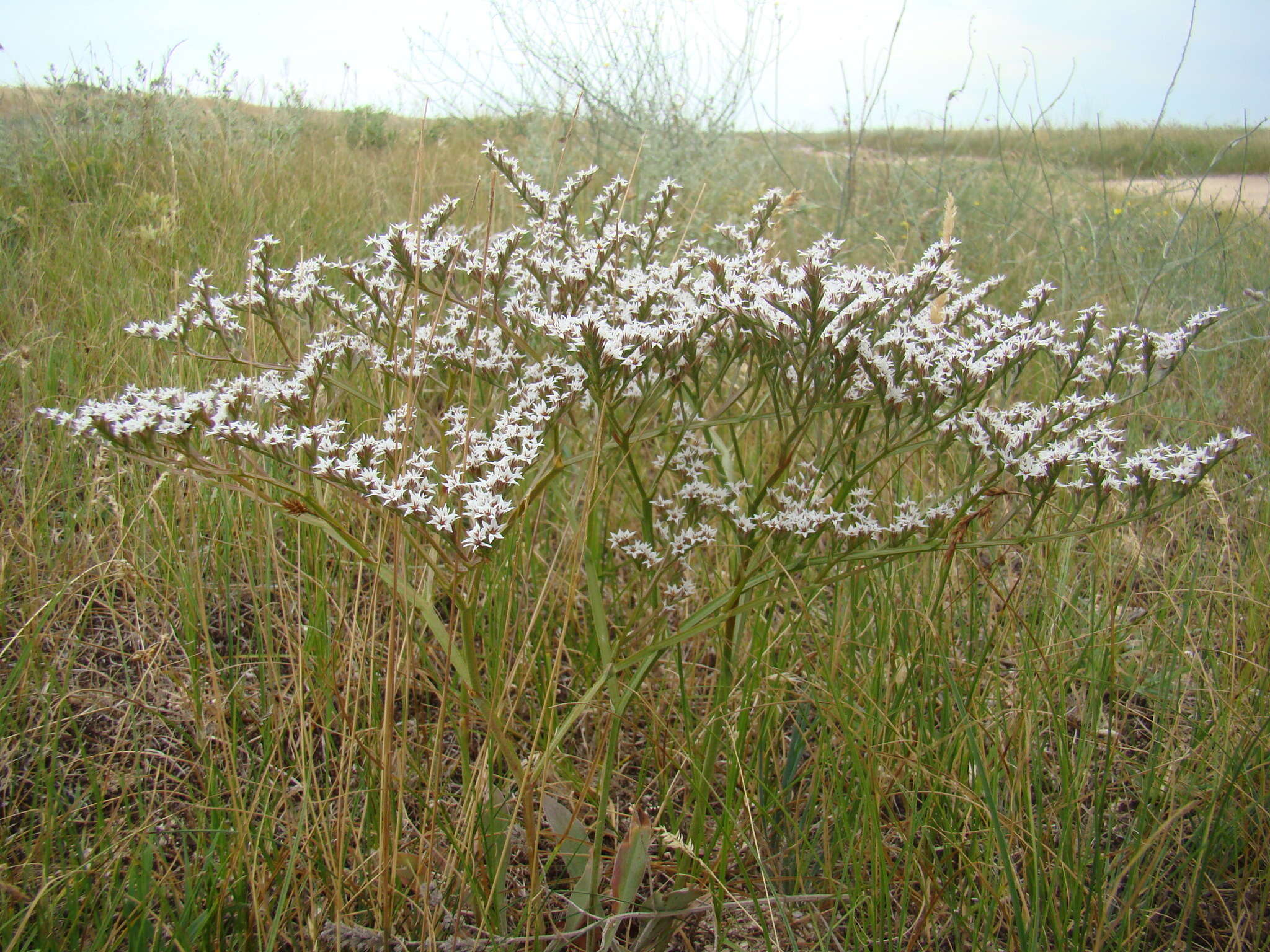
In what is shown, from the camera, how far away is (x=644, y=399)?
6.24 ft

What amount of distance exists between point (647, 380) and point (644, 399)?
0.06 m

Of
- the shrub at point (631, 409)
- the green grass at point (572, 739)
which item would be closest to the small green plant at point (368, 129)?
the green grass at point (572, 739)

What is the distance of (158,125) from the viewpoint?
6.07 metres

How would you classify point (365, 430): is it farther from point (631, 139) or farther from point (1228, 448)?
point (631, 139)

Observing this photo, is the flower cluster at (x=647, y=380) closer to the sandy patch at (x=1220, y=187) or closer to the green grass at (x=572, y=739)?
the green grass at (x=572, y=739)

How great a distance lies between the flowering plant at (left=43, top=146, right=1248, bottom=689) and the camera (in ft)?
5.18

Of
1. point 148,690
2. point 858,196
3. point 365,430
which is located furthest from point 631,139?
point 148,690

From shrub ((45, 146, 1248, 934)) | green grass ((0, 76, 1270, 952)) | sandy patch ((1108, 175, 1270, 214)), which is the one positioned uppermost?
sandy patch ((1108, 175, 1270, 214))

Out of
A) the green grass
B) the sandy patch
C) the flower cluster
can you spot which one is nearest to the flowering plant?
the flower cluster

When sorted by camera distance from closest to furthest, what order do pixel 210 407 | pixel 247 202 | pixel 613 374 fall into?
1. pixel 210 407
2. pixel 613 374
3. pixel 247 202

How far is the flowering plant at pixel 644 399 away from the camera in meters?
1.58

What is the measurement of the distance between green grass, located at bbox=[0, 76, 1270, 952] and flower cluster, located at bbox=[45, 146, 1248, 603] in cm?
24

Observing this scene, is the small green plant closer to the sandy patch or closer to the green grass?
the green grass

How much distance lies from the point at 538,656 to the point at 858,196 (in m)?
7.65
